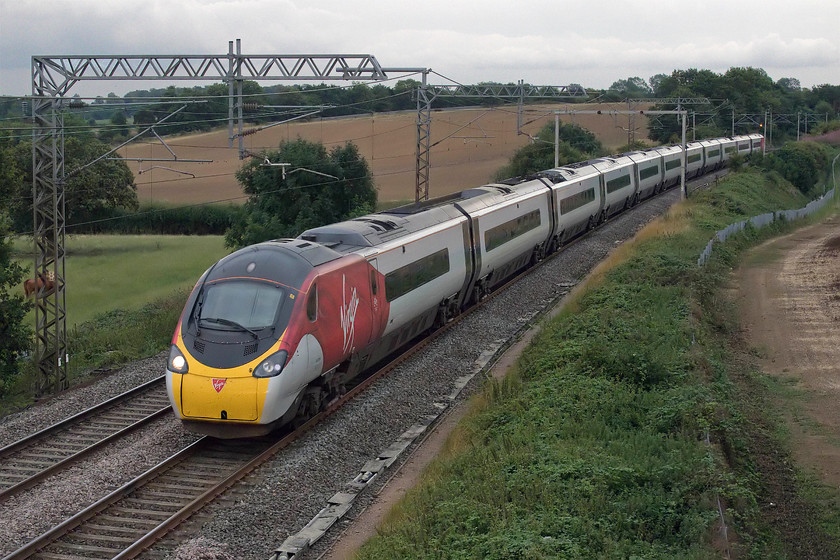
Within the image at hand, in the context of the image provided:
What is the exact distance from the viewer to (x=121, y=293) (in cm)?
3894

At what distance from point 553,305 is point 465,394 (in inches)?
321

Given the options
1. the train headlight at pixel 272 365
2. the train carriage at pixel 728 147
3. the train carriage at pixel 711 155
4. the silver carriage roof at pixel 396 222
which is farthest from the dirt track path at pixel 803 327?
A: the train carriage at pixel 728 147

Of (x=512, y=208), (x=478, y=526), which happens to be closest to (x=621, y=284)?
(x=512, y=208)

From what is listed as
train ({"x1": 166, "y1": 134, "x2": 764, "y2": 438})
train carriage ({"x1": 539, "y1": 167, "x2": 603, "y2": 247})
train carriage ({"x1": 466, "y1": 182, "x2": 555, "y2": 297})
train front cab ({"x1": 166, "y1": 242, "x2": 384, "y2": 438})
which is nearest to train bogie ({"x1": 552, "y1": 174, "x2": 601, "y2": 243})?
train carriage ({"x1": 539, "y1": 167, "x2": 603, "y2": 247})

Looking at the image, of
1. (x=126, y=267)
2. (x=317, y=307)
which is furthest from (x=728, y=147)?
(x=317, y=307)

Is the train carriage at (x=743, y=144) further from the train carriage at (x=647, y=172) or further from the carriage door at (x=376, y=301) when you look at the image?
the carriage door at (x=376, y=301)

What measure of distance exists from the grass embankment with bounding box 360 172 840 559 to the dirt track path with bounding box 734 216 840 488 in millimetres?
→ 745

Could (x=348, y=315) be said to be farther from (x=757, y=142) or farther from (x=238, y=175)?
(x=757, y=142)

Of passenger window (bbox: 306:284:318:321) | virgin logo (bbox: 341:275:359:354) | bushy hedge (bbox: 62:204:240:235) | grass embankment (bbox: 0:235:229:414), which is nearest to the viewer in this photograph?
passenger window (bbox: 306:284:318:321)

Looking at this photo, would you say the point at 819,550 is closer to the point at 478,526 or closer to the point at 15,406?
the point at 478,526

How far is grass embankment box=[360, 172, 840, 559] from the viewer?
32.0 feet

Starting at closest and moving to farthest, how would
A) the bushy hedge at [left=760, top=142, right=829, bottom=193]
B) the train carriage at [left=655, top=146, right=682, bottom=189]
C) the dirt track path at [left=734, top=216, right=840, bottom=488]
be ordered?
the dirt track path at [left=734, top=216, right=840, bottom=488]
the train carriage at [left=655, top=146, right=682, bottom=189]
the bushy hedge at [left=760, top=142, right=829, bottom=193]

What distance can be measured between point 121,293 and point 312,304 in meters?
27.3

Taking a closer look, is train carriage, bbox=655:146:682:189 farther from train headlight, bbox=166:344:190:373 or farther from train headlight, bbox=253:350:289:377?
train headlight, bbox=166:344:190:373
